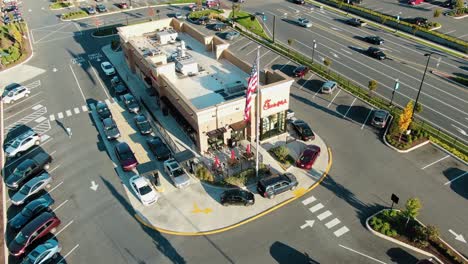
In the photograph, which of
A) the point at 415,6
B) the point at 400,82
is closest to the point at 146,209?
the point at 400,82

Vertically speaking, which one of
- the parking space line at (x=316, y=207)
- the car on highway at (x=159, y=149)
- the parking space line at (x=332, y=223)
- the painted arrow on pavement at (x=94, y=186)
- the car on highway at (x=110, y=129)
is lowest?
the painted arrow on pavement at (x=94, y=186)

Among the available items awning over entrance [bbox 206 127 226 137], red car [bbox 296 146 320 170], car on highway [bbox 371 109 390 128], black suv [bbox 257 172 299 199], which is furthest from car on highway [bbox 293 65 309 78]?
black suv [bbox 257 172 299 199]

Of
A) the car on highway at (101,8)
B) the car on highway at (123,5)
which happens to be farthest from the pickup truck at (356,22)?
the car on highway at (101,8)

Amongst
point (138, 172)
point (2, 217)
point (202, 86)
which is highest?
point (202, 86)

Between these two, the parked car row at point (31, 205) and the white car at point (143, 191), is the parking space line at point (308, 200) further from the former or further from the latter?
the parked car row at point (31, 205)

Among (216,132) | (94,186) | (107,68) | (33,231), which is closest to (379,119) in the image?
(216,132)

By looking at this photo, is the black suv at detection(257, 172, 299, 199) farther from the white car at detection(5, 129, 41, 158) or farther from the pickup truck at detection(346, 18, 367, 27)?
→ the pickup truck at detection(346, 18, 367, 27)

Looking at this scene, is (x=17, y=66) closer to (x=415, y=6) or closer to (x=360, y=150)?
(x=360, y=150)
